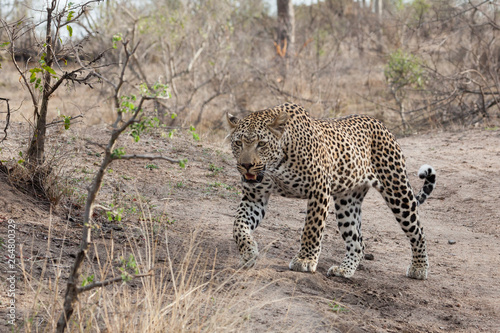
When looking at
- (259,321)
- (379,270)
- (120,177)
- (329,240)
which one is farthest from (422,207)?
(259,321)

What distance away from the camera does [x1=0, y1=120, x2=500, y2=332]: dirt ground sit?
5.14 metres

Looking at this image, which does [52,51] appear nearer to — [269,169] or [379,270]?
[269,169]

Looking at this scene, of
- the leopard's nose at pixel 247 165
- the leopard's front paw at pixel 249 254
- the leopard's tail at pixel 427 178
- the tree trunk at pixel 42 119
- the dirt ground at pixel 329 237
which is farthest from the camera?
the leopard's tail at pixel 427 178

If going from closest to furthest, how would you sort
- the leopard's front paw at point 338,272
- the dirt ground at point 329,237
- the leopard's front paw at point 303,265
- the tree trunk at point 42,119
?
1. the dirt ground at point 329,237
2. the leopard's front paw at point 303,265
3. the tree trunk at point 42,119
4. the leopard's front paw at point 338,272

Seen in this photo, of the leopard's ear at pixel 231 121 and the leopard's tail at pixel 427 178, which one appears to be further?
the leopard's tail at pixel 427 178

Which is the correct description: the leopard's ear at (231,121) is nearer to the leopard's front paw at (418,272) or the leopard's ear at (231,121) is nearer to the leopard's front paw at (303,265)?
the leopard's front paw at (303,265)

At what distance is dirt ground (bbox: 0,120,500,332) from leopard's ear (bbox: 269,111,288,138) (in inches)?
42.4

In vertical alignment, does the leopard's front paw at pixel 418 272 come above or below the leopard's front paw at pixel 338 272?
below

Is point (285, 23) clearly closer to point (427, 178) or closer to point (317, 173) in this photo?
point (427, 178)

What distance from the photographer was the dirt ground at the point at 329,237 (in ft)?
16.9

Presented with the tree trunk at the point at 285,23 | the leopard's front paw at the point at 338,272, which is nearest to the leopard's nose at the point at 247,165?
the leopard's front paw at the point at 338,272

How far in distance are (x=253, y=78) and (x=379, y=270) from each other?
37.5 ft

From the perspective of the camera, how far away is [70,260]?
5.28 m

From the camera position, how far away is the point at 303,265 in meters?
5.76
